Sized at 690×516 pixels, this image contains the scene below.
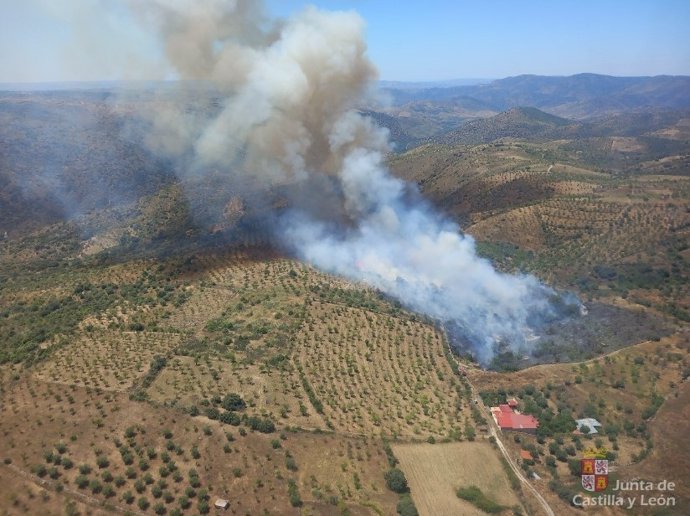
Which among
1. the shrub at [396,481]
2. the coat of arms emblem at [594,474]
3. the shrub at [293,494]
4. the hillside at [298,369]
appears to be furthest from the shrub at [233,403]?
the coat of arms emblem at [594,474]

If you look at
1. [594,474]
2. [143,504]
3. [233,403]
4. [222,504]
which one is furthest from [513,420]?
[143,504]

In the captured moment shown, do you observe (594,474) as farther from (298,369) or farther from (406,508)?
(298,369)

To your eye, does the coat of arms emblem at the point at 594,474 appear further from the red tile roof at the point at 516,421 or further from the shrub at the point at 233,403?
the shrub at the point at 233,403

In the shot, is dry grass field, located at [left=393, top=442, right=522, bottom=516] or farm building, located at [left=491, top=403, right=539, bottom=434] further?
farm building, located at [left=491, top=403, right=539, bottom=434]

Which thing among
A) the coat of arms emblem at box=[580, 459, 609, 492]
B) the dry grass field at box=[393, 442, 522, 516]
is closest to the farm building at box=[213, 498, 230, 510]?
the dry grass field at box=[393, 442, 522, 516]

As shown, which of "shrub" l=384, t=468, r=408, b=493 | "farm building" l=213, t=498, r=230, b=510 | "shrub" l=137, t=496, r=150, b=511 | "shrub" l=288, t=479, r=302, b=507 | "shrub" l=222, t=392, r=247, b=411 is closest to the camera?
"shrub" l=137, t=496, r=150, b=511

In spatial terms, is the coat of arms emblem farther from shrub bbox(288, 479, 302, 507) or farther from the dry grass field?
shrub bbox(288, 479, 302, 507)

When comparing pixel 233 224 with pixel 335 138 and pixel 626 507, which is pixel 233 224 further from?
pixel 626 507
